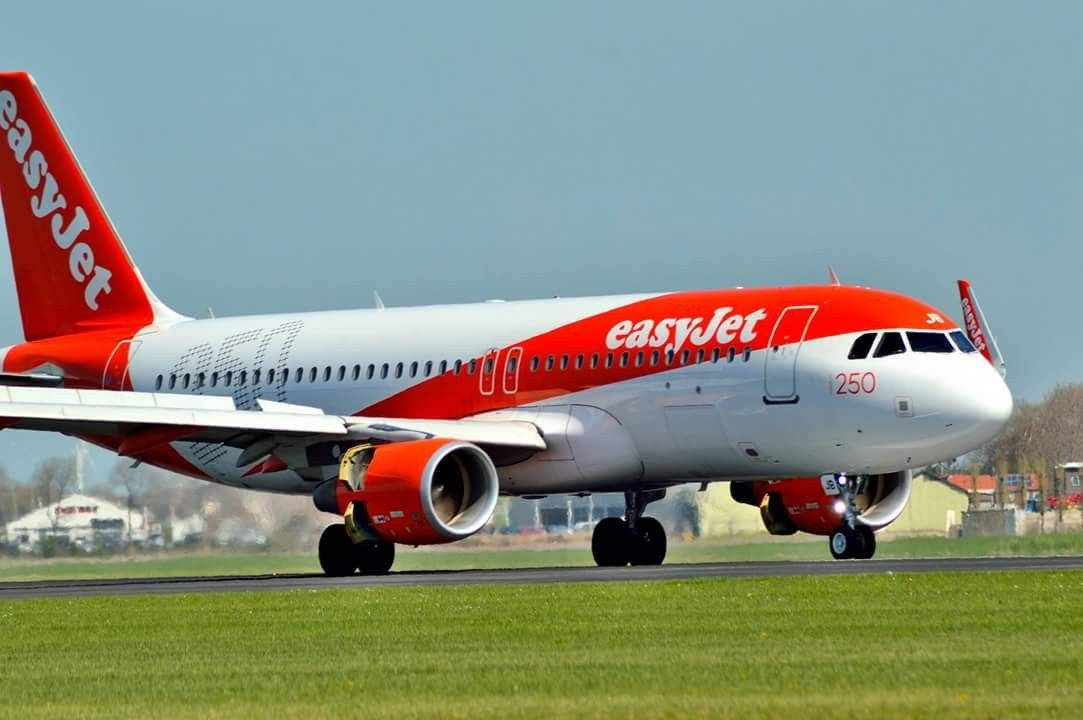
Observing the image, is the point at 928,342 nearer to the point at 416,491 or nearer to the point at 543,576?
the point at 543,576

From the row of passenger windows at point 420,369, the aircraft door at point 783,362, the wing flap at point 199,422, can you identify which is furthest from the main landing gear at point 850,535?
the wing flap at point 199,422

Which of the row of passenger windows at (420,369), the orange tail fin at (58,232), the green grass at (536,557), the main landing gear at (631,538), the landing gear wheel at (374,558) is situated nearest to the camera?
the row of passenger windows at (420,369)

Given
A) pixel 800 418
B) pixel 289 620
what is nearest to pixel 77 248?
pixel 800 418

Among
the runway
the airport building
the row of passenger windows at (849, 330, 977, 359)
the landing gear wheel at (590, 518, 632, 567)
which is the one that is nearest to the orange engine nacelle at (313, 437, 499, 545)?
the runway

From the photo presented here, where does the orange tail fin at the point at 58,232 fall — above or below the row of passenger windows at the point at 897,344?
above

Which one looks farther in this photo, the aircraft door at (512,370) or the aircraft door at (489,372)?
the aircraft door at (489,372)

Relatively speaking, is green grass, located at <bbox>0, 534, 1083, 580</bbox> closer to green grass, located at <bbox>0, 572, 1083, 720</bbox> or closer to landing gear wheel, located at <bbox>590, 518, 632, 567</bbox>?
landing gear wheel, located at <bbox>590, 518, 632, 567</bbox>

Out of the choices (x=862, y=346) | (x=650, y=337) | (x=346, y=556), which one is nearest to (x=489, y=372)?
(x=650, y=337)

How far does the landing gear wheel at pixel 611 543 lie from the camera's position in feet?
133

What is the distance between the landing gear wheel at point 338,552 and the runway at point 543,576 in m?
1.49

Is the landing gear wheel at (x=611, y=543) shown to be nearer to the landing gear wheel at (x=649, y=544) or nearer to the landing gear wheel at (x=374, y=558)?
the landing gear wheel at (x=649, y=544)

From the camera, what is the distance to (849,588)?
26000 mm

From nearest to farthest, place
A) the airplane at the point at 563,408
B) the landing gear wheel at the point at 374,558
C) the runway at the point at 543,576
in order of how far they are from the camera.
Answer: the runway at the point at 543,576, the airplane at the point at 563,408, the landing gear wheel at the point at 374,558

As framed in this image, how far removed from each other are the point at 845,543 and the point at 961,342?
361cm
